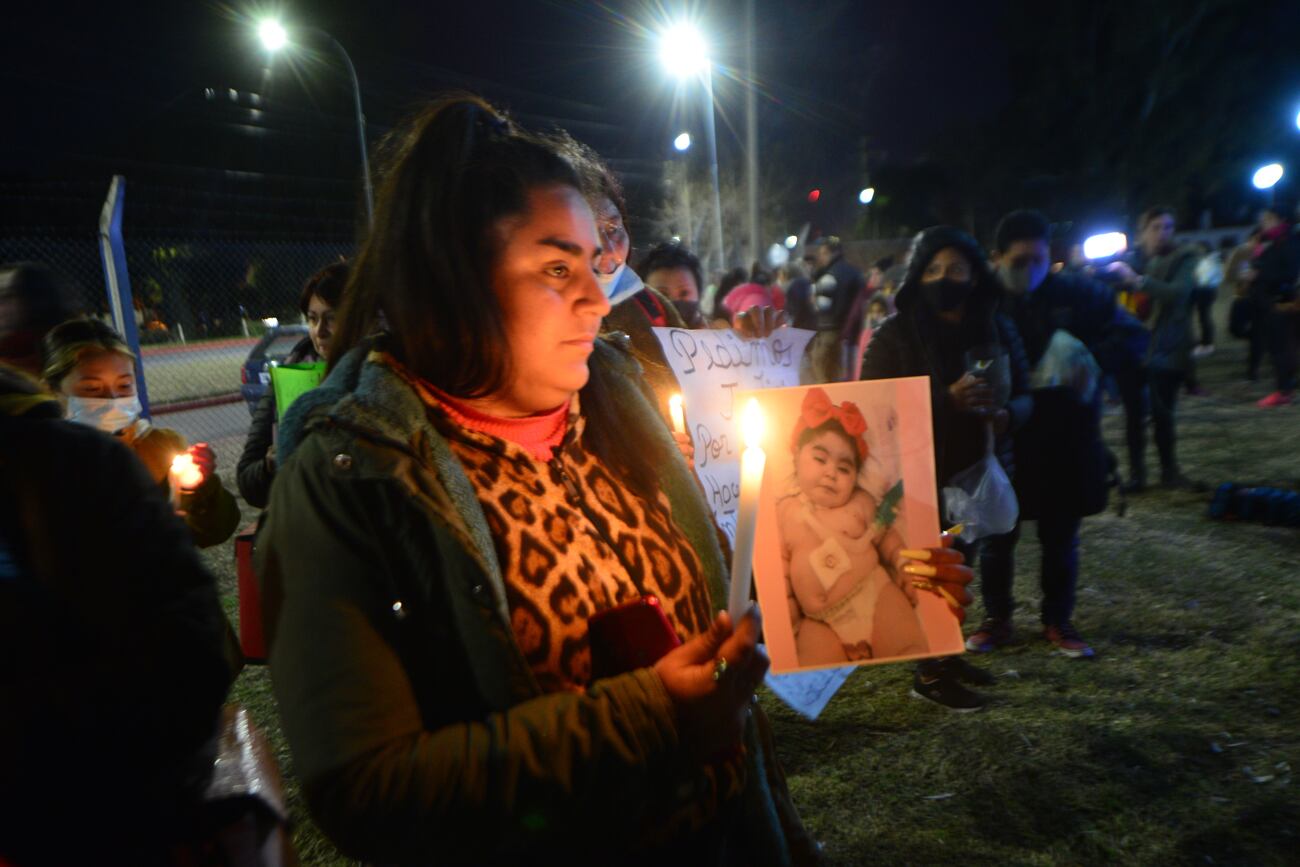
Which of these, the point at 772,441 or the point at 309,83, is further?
the point at 309,83

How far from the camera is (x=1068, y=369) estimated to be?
3.78 metres

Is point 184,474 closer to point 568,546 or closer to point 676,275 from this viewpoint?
point 568,546

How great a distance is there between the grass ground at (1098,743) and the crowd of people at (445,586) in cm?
178

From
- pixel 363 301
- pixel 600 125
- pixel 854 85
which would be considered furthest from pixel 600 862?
pixel 854 85

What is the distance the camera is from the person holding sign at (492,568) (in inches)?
37.6

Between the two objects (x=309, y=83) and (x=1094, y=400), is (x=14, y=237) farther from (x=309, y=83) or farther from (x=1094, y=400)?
(x=309, y=83)

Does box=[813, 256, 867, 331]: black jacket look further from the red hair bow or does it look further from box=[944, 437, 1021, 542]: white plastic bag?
the red hair bow

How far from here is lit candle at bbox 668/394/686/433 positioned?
1938 mm

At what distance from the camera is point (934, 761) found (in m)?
3.26

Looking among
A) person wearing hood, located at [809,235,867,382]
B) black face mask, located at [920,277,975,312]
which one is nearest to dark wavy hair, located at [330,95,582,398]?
black face mask, located at [920,277,975,312]

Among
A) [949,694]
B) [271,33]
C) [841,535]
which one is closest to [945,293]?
[949,694]

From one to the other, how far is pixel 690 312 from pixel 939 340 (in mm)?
1491

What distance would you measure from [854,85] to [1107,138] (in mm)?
10014

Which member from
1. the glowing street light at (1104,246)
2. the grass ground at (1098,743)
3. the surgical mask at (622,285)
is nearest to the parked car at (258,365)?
the grass ground at (1098,743)
